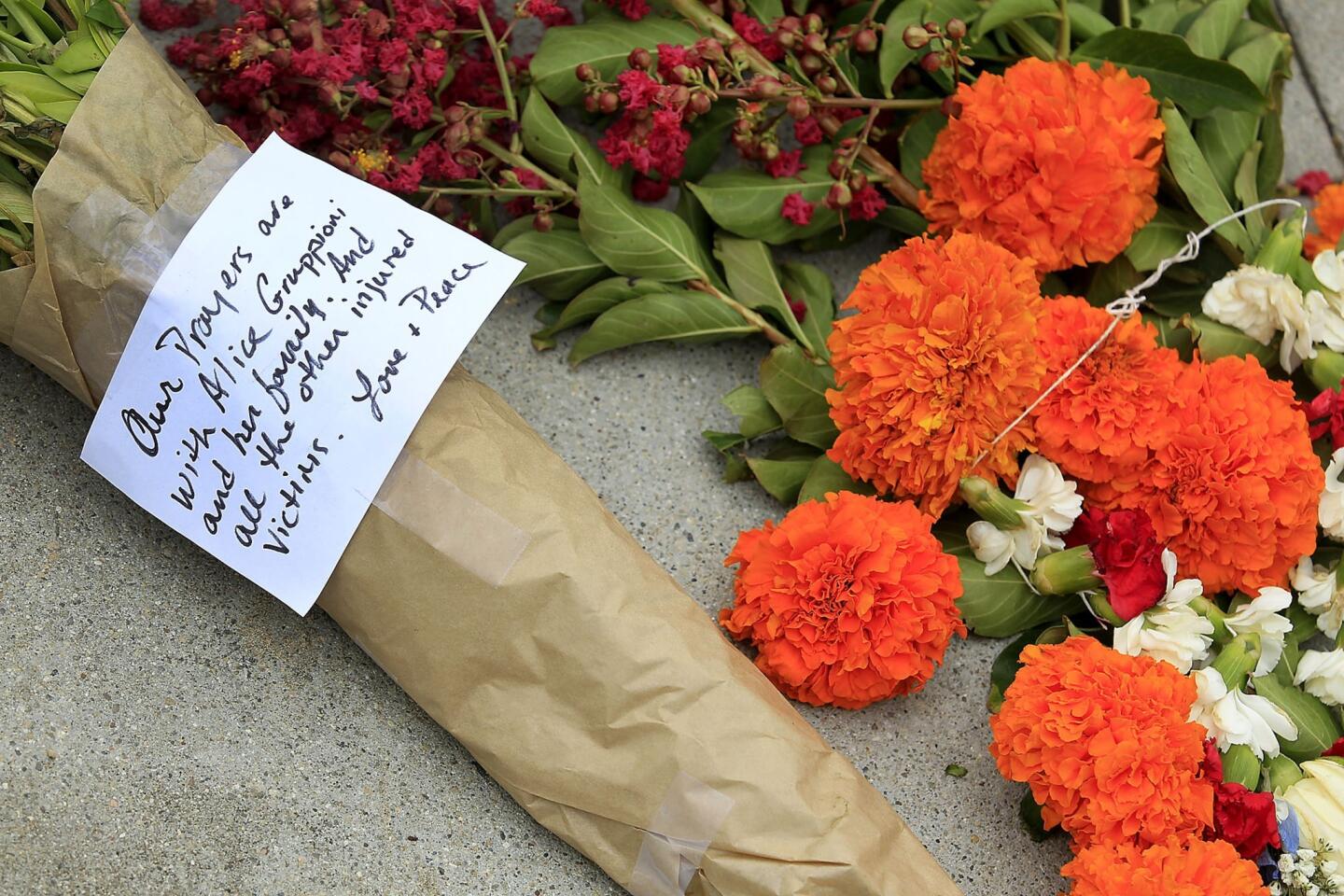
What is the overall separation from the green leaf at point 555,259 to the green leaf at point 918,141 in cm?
31

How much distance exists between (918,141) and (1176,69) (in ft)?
0.76

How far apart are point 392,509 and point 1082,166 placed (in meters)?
0.61

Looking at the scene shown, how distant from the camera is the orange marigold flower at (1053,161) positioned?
95cm

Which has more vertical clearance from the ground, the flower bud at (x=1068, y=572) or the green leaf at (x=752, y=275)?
the green leaf at (x=752, y=275)

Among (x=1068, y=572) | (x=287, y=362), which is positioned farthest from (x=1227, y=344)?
(x=287, y=362)

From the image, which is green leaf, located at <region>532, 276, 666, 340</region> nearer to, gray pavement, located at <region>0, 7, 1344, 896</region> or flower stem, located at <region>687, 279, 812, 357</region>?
flower stem, located at <region>687, 279, 812, 357</region>

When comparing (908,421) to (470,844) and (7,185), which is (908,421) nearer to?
(470,844)

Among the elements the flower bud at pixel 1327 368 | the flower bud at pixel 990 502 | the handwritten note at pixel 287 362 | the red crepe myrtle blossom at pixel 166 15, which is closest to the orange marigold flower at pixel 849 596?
the flower bud at pixel 990 502

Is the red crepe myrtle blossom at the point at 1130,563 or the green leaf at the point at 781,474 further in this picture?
the green leaf at the point at 781,474

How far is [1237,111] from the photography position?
1056mm

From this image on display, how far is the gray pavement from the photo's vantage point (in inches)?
31.6

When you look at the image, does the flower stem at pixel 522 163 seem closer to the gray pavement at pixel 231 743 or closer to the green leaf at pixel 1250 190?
the gray pavement at pixel 231 743

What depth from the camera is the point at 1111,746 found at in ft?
2.49

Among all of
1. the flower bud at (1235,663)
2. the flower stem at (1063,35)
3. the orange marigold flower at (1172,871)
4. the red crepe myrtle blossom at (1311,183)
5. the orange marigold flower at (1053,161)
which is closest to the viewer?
the orange marigold flower at (1172,871)
